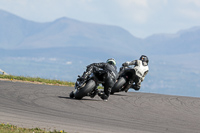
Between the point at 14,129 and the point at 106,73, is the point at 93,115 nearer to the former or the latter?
the point at 14,129

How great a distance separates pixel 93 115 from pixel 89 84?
140 inches

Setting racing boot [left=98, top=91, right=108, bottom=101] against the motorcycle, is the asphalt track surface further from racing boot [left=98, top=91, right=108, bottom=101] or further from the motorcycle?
the motorcycle

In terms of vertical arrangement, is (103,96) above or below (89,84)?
below

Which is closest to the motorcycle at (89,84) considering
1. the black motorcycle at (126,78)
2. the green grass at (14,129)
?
the black motorcycle at (126,78)

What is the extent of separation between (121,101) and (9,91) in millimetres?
4528

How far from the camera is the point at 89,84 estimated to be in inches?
644

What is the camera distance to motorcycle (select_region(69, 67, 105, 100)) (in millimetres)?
16372

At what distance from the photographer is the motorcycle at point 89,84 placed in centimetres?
1637

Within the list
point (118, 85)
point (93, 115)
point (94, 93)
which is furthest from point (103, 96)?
point (93, 115)

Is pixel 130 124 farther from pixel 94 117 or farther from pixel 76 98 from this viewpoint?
pixel 76 98

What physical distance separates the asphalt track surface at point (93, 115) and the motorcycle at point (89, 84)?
0.35 metres

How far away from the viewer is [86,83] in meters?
16.6

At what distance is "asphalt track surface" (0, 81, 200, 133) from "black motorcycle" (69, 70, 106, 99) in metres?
0.35

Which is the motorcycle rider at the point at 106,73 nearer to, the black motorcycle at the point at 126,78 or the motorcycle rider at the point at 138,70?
the black motorcycle at the point at 126,78
